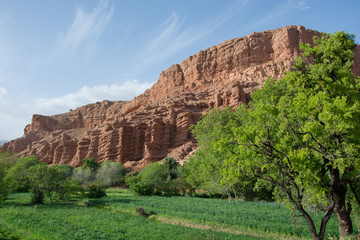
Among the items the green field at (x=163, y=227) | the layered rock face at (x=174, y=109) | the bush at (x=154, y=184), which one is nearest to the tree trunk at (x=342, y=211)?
the green field at (x=163, y=227)

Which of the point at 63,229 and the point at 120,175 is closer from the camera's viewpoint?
the point at 63,229

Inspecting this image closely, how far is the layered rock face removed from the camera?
86812 millimetres

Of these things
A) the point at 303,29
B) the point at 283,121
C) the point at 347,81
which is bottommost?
the point at 283,121

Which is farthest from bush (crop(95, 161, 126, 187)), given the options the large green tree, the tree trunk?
the tree trunk

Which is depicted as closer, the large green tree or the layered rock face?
the large green tree

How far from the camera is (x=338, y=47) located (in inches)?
470

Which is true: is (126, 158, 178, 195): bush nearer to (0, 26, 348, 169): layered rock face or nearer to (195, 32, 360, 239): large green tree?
(0, 26, 348, 169): layered rock face

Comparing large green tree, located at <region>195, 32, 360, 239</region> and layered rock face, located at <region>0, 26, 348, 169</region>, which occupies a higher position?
layered rock face, located at <region>0, 26, 348, 169</region>

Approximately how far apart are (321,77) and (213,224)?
12.1 metres

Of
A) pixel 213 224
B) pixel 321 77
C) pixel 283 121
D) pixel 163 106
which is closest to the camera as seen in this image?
pixel 283 121

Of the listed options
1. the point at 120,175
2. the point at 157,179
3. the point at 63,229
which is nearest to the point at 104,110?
the point at 120,175

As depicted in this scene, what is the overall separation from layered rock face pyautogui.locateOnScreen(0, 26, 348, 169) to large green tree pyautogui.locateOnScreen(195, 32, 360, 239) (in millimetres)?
58510

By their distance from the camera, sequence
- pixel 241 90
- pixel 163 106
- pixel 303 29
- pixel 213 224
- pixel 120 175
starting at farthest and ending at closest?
pixel 303 29, pixel 163 106, pixel 241 90, pixel 120 175, pixel 213 224

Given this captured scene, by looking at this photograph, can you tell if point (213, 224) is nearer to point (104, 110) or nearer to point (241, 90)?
point (241, 90)
